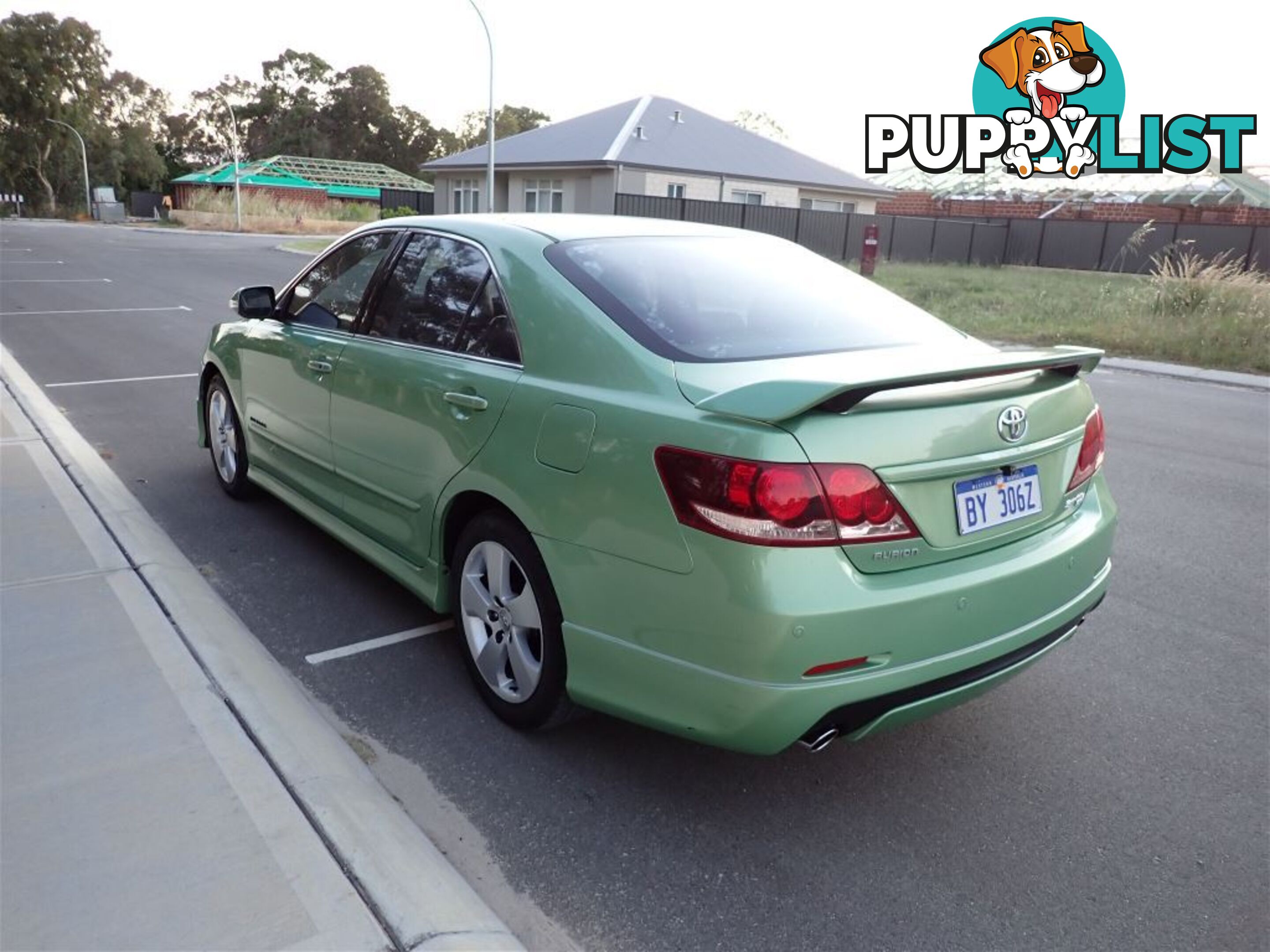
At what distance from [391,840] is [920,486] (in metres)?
1.67

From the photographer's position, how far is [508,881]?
2729 mm

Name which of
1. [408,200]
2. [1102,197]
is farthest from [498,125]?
[1102,197]

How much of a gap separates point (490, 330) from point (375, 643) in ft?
4.67

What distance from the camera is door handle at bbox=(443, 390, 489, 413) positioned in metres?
3.36

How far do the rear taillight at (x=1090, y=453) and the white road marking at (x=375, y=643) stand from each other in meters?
2.44

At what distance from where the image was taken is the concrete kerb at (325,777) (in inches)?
96.4

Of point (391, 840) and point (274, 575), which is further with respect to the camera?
point (274, 575)

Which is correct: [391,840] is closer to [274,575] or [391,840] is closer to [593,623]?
[593,623]

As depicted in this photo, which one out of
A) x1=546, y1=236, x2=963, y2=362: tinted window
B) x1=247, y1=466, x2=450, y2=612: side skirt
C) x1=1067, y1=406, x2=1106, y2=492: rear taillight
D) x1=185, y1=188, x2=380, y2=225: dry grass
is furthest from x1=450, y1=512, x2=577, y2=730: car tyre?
x1=185, y1=188, x2=380, y2=225: dry grass

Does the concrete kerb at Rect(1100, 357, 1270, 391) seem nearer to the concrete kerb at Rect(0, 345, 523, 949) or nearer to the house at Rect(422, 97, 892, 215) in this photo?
the concrete kerb at Rect(0, 345, 523, 949)

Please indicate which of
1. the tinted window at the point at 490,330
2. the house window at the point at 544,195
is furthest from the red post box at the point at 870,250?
the tinted window at the point at 490,330

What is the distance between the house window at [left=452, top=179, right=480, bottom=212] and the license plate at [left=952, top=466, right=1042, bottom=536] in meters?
38.8

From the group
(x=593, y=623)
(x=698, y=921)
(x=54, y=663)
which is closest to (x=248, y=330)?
(x=54, y=663)

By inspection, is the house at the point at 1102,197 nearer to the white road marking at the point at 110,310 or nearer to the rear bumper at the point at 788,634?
the white road marking at the point at 110,310
